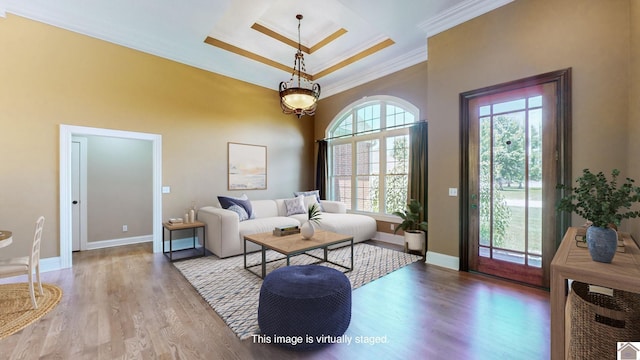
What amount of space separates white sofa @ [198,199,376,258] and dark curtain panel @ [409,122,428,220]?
110 centimetres

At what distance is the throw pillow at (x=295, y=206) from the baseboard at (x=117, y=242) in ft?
9.35

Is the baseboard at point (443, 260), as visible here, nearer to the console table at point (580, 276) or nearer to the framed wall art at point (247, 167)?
the console table at point (580, 276)

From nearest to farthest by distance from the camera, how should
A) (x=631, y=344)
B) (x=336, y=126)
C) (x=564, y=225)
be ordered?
(x=631, y=344) → (x=564, y=225) → (x=336, y=126)

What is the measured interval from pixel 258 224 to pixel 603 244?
3.86m

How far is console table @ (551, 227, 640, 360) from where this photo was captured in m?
1.26

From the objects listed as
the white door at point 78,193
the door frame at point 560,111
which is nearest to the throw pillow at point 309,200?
the door frame at point 560,111

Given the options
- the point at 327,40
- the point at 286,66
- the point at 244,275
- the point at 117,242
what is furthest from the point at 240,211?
the point at 327,40

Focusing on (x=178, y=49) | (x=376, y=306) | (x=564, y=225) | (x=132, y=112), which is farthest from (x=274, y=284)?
(x=178, y=49)

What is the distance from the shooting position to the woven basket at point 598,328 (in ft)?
4.25

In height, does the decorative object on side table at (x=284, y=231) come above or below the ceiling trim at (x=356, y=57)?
below

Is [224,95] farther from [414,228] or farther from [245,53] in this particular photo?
[414,228]

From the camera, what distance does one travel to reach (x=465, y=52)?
339cm

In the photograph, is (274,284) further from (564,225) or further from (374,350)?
(564,225)

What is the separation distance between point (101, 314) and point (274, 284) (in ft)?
5.58
